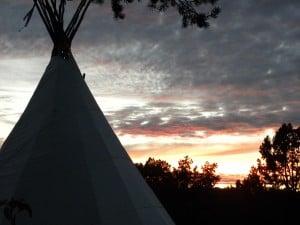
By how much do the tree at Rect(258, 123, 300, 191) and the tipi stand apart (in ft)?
116

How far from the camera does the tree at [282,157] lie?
140 feet

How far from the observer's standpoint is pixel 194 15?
10.9m

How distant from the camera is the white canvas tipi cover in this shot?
7.66 metres

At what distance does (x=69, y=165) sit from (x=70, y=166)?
3cm

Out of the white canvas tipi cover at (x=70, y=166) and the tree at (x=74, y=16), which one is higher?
the tree at (x=74, y=16)

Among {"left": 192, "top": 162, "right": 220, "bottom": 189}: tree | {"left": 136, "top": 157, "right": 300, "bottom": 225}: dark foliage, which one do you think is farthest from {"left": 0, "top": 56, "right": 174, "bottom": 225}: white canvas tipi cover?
{"left": 192, "top": 162, "right": 220, "bottom": 189}: tree

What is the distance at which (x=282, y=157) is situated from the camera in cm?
4344

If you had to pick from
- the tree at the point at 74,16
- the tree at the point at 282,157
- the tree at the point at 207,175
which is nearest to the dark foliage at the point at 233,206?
the tree at the point at 74,16

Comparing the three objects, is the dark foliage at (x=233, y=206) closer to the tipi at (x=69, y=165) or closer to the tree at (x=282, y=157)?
the tipi at (x=69, y=165)

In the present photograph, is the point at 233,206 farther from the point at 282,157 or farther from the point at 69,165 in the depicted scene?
the point at 282,157

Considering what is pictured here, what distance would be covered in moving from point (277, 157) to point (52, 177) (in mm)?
38229

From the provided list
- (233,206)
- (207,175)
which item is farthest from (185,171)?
(233,206)

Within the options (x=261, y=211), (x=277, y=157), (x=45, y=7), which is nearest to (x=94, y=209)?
(x=45, y=7)

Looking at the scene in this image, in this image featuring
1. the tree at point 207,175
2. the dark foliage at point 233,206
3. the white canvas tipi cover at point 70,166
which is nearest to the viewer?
the white canvas tipi cover at point 70,166
